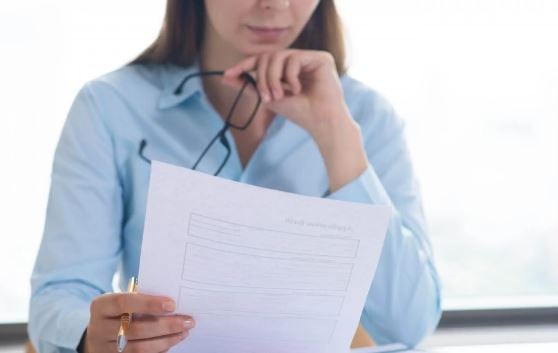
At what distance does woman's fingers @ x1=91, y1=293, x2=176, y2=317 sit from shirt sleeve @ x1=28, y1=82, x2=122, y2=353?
0.19 meters

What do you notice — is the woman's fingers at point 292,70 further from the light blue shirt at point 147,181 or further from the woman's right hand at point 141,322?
the woman's right hand at point 141,322

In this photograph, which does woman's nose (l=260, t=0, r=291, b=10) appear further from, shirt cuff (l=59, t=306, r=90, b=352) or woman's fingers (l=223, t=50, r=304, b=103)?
shirt cuff (l=59, t=306, r=90, b=352)

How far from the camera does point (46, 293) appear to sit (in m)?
1.11

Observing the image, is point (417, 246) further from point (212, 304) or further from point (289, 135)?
point (212, 304)

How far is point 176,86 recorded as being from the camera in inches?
51.0

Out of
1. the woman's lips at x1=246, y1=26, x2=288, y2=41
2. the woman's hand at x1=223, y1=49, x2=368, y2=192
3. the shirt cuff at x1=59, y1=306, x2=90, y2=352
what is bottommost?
the shirt cuff at x1=59, y1=306, x2=90, y2=352

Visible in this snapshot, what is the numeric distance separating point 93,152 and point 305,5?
371mm

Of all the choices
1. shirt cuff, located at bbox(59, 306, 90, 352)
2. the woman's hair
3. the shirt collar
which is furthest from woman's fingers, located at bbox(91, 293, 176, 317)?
the woman's hair

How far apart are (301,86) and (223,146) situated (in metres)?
0.15

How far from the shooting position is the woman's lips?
3.97 ft

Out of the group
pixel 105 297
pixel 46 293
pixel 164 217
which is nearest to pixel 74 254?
pixel 46 293

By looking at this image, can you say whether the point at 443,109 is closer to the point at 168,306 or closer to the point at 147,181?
the point at 147,181

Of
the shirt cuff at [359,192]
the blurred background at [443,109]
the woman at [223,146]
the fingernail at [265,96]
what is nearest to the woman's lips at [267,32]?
the woman at [223,146]

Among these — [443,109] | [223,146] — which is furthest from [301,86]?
[443,109]
